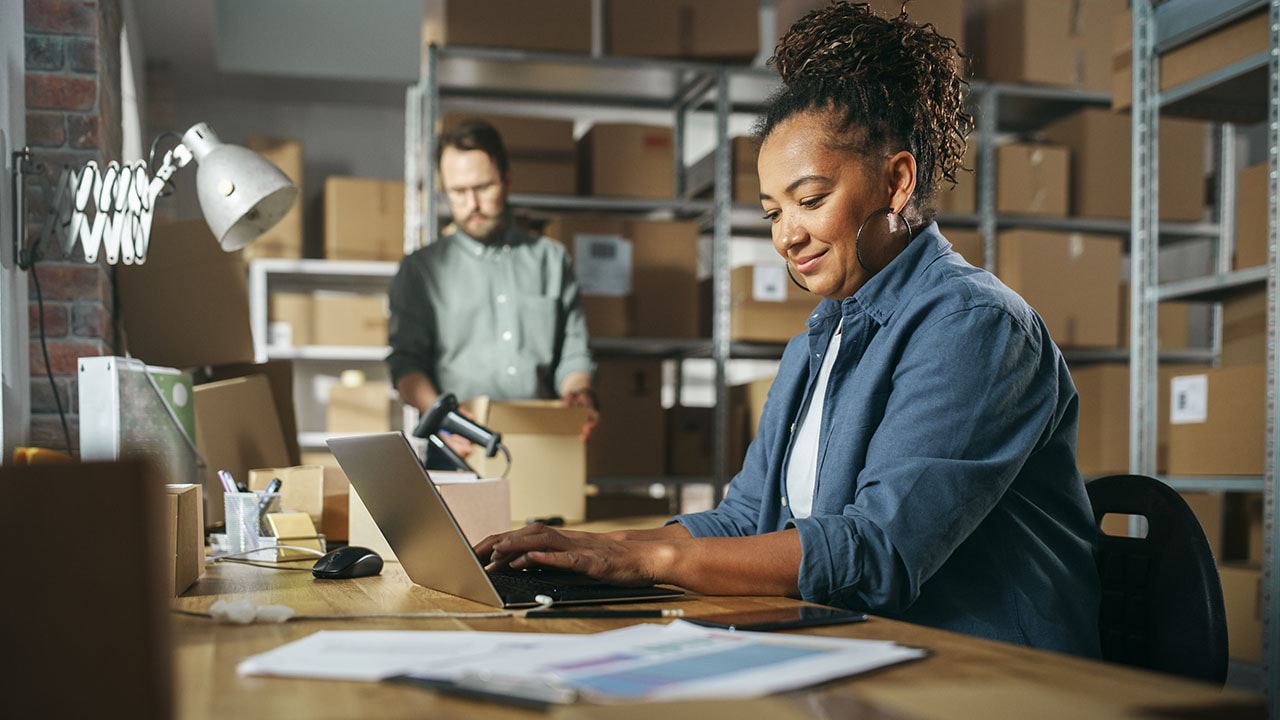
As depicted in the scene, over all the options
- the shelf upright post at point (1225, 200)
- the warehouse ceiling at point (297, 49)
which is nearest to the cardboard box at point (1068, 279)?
the shelf upright post at point (1225, 200)

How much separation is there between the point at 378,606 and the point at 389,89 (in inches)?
194

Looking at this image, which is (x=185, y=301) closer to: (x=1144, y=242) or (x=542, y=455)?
(x=542, y=455)

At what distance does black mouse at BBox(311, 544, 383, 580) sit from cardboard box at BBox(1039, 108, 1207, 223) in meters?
3.45

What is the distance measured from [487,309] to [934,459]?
2195 mm

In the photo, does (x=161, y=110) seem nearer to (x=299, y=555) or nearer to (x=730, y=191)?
(x=730, y=191)

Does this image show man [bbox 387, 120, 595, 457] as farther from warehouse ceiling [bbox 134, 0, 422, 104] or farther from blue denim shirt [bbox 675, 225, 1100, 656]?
warehouse ceiling [bbox 134, 0, 422, 104]

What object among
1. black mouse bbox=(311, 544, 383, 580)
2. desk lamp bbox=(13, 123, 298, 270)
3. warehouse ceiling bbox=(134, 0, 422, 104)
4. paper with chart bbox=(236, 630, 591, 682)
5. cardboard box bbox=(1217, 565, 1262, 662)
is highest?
warehouse ceiling bbox=(134, 0, 422, 104)

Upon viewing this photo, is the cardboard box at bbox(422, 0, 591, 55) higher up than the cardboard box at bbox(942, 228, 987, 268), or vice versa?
the cardboard box at bbox(422, 0, 591, 55)

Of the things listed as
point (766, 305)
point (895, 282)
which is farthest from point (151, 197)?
point (766, 305)

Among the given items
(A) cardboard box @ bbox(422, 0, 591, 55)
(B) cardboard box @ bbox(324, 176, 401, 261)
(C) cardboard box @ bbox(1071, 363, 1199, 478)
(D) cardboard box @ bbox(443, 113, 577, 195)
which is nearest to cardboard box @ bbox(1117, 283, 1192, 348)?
(C) cardboard box @ bbox(1071, 363, 1199, 478)

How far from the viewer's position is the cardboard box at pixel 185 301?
2.29m

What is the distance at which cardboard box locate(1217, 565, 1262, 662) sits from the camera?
285 cm

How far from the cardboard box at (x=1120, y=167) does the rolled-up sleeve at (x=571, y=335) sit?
2.02 metres

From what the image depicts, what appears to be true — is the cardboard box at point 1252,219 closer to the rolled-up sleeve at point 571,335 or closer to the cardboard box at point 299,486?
the rolled-up sleeve at point 571,335
